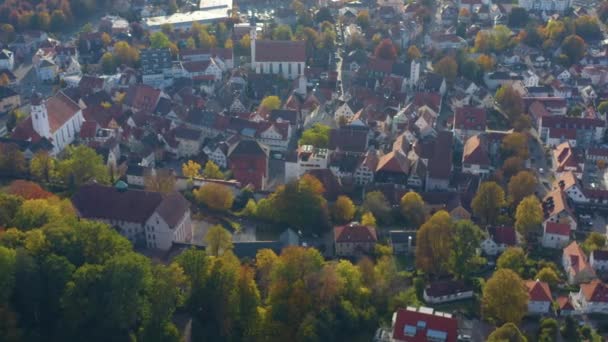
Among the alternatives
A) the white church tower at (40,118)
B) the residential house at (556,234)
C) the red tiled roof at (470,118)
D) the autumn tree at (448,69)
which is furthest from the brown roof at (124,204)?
the autumn tree at (448,69)

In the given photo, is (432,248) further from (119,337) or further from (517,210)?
(119,337)

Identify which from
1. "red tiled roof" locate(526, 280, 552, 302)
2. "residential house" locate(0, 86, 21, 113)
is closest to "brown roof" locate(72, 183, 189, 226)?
"red tiled roof" locate(526, 280, 552, 302)

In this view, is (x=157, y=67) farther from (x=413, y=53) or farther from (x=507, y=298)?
(x=507, y=298)

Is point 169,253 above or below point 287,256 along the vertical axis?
below

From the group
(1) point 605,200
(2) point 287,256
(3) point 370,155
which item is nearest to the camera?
(2) point 287,256

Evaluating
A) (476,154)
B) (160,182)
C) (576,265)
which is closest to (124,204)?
(160,182)

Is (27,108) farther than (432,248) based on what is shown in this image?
Yes

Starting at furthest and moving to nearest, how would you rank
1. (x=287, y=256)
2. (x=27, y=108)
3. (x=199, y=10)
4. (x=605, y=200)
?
(x=199, y=10) → (x=27, y=108) → (x=605, y=200) → (x=287, y=256)

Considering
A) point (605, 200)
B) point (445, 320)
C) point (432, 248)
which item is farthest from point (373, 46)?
point (445, 320)
